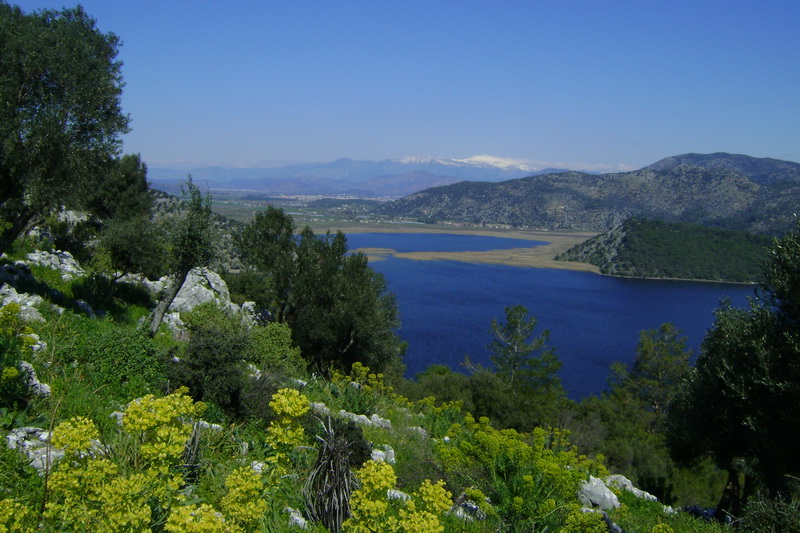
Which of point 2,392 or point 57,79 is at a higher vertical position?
point 57,79

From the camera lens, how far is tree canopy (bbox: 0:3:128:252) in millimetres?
11375

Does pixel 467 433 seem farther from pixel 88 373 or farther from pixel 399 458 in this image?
pixel 88 373

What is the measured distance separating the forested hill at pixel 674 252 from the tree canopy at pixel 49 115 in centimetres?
12158

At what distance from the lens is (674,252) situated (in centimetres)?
12512

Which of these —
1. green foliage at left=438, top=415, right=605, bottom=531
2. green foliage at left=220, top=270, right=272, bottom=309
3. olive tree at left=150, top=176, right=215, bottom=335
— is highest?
olive tree at left=150, top=176, right=215, bottom=335

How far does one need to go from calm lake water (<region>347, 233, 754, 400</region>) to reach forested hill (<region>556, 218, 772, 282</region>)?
6.09 meters

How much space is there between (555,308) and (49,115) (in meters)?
75.5

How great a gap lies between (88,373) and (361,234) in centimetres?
16209

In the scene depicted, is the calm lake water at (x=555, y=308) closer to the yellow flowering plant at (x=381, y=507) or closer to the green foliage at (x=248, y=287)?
the green foliage at (x=248, y=287)

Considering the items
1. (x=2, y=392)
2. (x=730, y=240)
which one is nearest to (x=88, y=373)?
(x=2, y=392)

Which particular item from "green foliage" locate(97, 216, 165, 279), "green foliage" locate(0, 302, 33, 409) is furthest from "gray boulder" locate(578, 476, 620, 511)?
"green foliage" locate(97, 216, 165, 279)

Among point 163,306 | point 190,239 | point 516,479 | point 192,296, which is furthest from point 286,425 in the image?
point 192,296

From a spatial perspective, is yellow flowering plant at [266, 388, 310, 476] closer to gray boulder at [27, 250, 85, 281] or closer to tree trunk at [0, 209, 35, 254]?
tree trunk at [0, 209, 35, 254]

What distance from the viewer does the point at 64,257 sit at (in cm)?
1716
